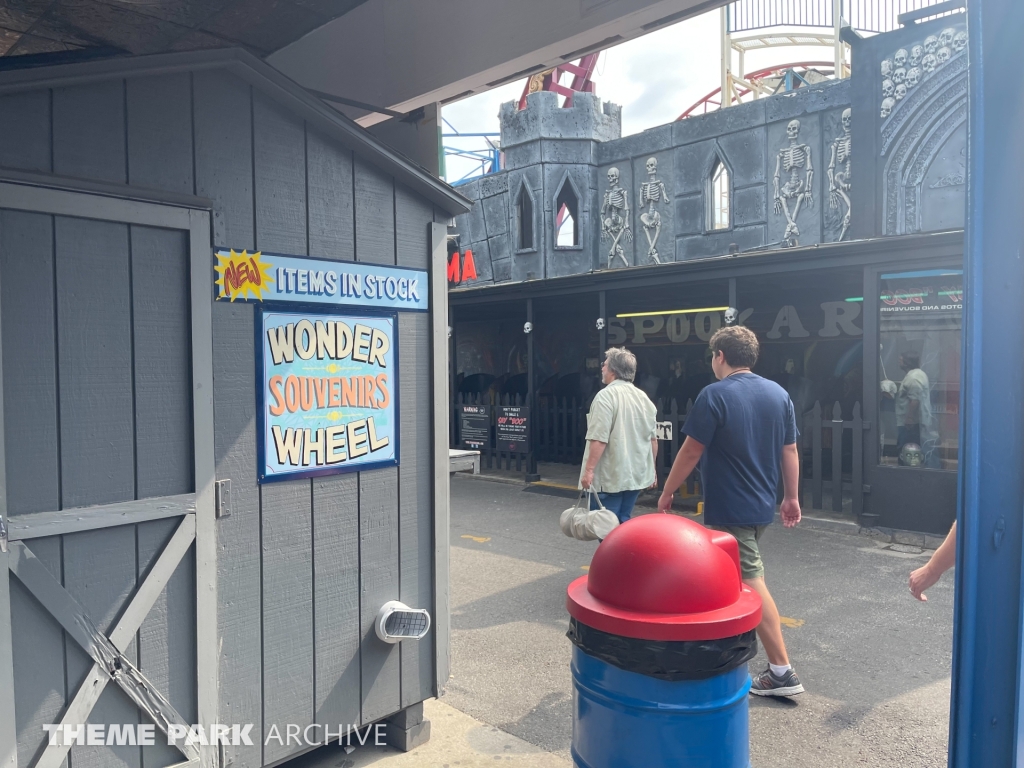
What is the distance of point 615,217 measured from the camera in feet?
47.6

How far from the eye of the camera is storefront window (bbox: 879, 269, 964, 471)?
7.86 metres

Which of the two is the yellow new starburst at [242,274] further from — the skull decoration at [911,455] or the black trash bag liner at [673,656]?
the skull decoration at [911,455]

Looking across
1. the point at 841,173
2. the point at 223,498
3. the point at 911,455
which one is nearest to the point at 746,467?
the point at 223,498

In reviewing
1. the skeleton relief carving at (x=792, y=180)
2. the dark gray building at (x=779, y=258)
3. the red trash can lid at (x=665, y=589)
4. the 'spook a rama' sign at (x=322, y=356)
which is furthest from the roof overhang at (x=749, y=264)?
the red trash can lid at (x=665, y=589)

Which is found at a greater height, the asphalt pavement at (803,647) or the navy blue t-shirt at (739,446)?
the navy blue t-shirt at (739,446)

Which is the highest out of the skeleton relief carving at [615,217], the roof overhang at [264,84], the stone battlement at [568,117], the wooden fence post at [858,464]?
the stone battlement at [568,117]

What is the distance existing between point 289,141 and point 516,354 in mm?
14453

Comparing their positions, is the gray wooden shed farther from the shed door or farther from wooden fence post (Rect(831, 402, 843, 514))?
wooden fence post (Rect(831, 402, 843, 514))

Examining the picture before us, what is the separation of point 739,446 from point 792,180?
30.0 ft

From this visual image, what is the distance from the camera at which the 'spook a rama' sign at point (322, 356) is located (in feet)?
10.1

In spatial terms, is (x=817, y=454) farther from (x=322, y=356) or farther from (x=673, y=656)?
(x=673, y=656)

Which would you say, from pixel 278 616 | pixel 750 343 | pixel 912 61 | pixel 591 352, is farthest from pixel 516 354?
pixel 278 616

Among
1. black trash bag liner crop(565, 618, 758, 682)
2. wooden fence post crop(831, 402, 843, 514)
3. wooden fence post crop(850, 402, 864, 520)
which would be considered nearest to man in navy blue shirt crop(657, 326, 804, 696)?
black trash bag liner crop(565, 618, 758, 682)

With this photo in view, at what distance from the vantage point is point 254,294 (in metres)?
3.05
